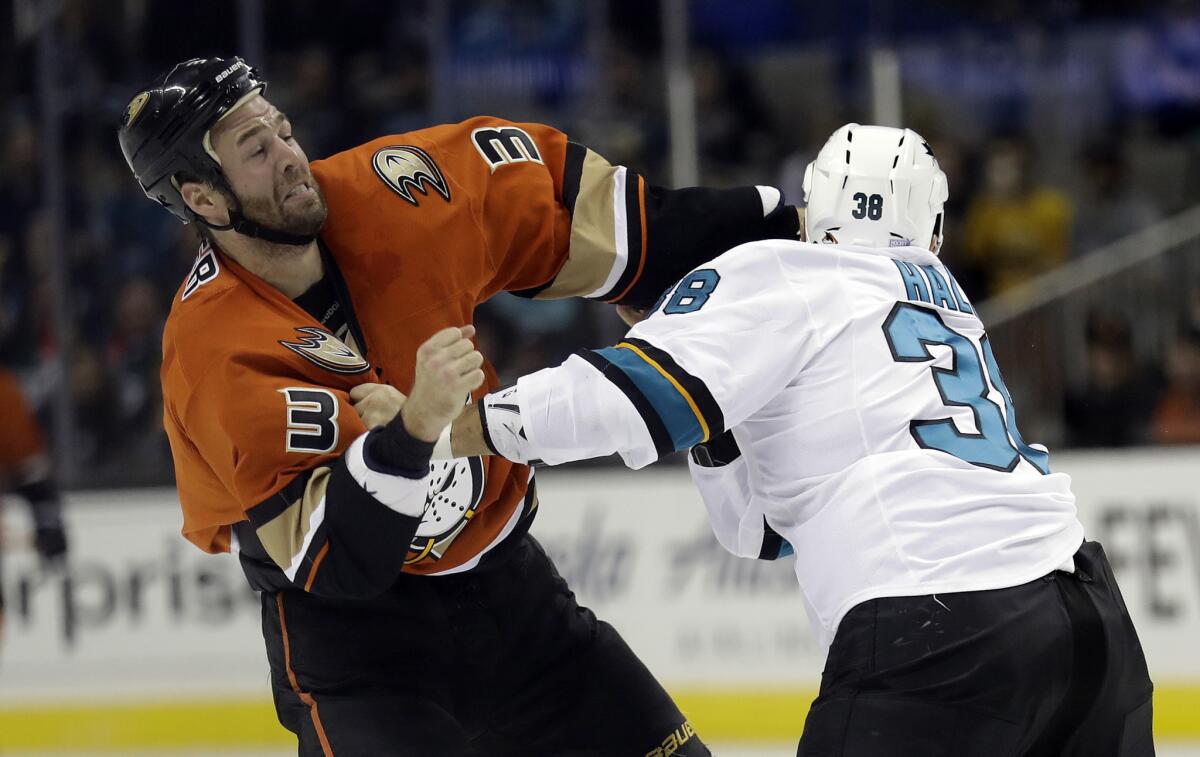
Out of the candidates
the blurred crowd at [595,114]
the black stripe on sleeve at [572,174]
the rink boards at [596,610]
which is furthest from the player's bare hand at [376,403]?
the blurred crowd at [595,114]

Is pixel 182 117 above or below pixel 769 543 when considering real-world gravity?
above

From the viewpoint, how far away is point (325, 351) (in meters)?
2.48

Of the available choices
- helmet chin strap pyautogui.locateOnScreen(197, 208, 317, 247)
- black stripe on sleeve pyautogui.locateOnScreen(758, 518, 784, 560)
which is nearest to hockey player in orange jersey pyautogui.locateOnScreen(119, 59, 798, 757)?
helmet chin strap pyautogui.locateOnScreen(197, 208, 317, 247)

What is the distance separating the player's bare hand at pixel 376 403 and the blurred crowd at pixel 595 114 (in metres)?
3.20

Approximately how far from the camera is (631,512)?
17.3 ft

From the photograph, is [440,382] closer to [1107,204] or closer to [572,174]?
[572,174]

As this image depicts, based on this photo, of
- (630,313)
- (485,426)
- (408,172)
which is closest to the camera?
(485,426)

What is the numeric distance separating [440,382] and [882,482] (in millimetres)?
628

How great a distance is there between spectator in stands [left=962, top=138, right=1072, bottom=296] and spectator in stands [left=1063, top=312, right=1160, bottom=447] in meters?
0.62

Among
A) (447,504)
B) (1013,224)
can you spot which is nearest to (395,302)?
(447,504)

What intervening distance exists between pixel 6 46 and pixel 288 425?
4.44 meters

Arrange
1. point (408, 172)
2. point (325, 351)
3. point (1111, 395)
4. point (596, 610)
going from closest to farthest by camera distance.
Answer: point (325, 351) < point (408, 172) < point (596, 610) < point (1111, 395)

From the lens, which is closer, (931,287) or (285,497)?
(931,287)

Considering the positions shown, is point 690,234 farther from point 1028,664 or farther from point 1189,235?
point 1189,235
